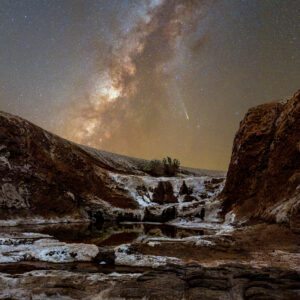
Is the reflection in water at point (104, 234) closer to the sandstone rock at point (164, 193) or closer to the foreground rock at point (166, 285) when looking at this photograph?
the foreground rock at point (166, 285)

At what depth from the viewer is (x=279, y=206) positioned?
9211 millimetres

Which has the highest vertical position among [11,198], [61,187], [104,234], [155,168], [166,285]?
[155,168]

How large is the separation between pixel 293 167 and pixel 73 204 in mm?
18246

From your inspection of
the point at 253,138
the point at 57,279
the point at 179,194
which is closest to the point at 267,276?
the point at 57,279

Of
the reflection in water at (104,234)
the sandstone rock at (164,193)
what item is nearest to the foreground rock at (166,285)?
the reflection in water at (104,234)

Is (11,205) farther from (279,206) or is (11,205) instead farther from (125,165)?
(125,165)

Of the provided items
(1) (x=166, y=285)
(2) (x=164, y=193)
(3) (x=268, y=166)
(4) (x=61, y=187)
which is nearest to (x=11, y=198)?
(4) (x=61, y=187)

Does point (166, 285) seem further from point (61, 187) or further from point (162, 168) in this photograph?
point (162, 168)

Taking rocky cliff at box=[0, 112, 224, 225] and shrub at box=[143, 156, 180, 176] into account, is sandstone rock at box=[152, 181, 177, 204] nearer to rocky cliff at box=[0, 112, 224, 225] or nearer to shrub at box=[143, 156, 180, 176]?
rocky cliff at box=[0, 112, 224, 225]

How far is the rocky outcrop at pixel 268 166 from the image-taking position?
952 cm

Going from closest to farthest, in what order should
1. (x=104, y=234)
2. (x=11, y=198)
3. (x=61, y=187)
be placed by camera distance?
(x=104, y=234) < (x=11, y=198) < (x=61, y=187)

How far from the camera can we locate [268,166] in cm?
1341

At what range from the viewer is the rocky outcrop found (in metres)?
9.52

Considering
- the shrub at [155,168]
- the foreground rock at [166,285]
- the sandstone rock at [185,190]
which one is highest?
the shrub at [155,168]
